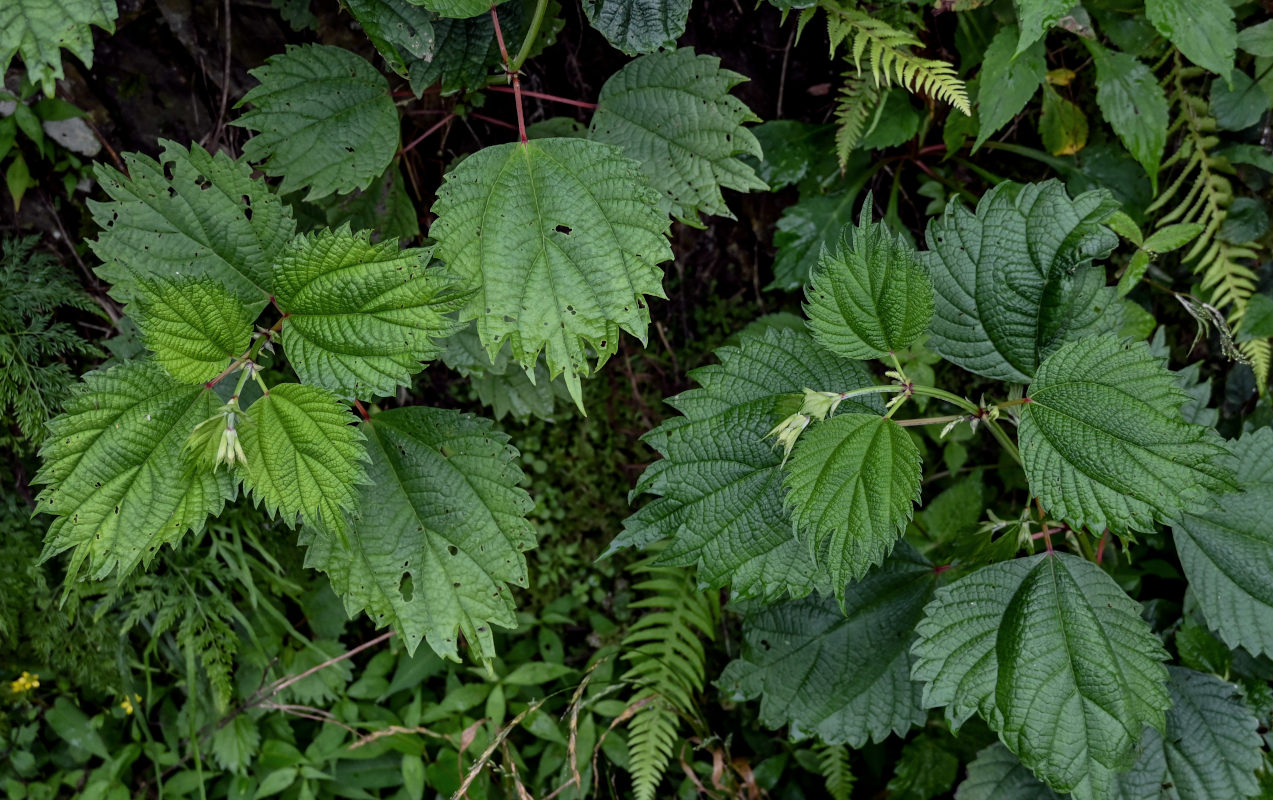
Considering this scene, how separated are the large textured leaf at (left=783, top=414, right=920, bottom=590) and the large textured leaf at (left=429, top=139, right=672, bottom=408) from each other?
1.49ft

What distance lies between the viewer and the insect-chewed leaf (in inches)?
65.5

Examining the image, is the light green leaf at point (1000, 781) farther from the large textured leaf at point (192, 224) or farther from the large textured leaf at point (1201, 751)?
the large textured leaf at point (192, 224)

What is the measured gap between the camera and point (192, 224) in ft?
5.98

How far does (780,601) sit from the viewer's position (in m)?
2.23

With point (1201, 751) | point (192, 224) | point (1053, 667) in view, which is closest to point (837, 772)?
point (1201, 751)

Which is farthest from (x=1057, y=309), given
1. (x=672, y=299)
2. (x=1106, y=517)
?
(x=672, y=299)

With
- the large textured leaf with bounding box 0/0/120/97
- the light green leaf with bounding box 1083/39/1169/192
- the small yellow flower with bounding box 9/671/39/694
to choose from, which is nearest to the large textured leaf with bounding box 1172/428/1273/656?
the light green leaf with bounding box 1083/39/1169/192

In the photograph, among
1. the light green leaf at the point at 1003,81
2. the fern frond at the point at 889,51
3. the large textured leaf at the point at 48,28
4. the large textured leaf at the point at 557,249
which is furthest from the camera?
the light green leaf at the point at 1003,81

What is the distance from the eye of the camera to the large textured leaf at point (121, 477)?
158cm

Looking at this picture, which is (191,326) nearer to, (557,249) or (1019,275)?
(557,249)

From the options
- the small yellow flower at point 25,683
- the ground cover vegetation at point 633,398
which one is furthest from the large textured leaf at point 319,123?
the small yellow flower at point 25,683

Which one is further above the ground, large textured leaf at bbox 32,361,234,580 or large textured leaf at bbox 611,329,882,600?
large textured leaf at bbox 32,361,234,580

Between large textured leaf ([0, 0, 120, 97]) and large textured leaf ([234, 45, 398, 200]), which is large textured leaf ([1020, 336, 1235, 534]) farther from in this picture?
large textured leaf ([0, 0, 120, 97])

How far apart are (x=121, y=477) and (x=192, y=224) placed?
58cm
